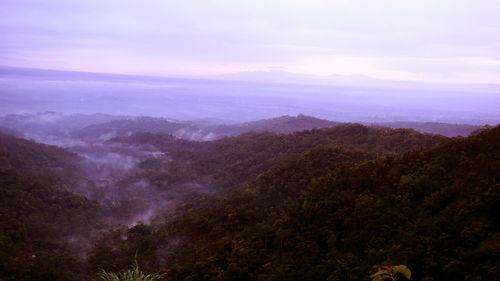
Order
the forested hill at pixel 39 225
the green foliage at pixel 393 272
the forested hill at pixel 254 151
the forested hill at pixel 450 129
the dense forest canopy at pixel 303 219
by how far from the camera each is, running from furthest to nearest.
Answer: the forested hill at pixel 450 129, the forested hill at pixel 254 151, the forested hill at pixel 39 225, the dense forest canopy at pixel 303 219, the green foliage at pixel 393 272

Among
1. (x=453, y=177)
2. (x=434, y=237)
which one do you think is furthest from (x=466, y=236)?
(x=453, y=177)

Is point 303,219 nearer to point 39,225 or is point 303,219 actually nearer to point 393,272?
point 393,272

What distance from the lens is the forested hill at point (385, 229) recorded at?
348 inches

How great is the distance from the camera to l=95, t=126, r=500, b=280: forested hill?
885 cm

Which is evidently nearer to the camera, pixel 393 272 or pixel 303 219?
pixel 393 272

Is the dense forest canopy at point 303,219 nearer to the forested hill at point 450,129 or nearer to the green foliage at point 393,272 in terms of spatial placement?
the green foliage at point 393,272

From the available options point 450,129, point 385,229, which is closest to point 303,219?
point 385,229

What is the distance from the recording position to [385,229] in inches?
454

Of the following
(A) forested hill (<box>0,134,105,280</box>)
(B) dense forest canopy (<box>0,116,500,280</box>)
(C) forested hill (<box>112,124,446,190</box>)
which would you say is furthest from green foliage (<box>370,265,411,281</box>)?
(C) forested hill (<box>112,124,446,190</box>)

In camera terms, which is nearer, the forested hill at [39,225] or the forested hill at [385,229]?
the forested hill at [385,229]

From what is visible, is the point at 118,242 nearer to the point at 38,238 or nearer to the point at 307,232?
the point at 38,238

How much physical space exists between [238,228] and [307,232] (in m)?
7.89

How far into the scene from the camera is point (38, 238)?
26.9 meters

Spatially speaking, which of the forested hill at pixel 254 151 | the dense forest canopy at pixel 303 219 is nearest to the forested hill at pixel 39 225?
the dense forest canopy at pixel 303 219
